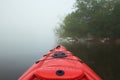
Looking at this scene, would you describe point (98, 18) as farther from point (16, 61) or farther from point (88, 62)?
point (88, 62)

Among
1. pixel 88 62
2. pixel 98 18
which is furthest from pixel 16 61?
pixel 98 18

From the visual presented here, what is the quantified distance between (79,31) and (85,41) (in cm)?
393

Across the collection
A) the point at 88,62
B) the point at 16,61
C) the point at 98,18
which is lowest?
the point at 88,62

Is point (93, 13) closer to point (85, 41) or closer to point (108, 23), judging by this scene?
point (108, 23)

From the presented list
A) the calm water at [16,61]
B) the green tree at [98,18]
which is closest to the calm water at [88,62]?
the calm water at [16,61]

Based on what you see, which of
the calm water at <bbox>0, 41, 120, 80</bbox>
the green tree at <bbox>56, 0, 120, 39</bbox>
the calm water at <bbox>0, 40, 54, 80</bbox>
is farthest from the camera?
the green tree at <bbox>56, 0, 120, 39</bbox>

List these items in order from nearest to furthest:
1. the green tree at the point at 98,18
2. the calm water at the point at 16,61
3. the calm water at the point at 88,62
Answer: the calm water at the point at 88,62 → the calm water at the point at 16,61 → the green tree at the point at 98,18

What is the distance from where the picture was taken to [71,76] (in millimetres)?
5512

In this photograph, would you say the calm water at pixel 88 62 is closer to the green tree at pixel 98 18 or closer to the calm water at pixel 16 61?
the calm water at pixel 16 61

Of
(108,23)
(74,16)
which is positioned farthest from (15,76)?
(74,16)

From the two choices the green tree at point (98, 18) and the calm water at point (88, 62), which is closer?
the calm water at point (88, 62)

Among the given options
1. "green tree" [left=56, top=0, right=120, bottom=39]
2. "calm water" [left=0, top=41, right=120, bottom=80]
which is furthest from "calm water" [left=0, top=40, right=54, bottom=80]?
"green tree" [left=56, top=0, right=120, bottom=39]

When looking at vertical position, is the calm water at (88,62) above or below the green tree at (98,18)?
below

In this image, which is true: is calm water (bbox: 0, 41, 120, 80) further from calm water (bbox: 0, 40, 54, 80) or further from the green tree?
the green tree
